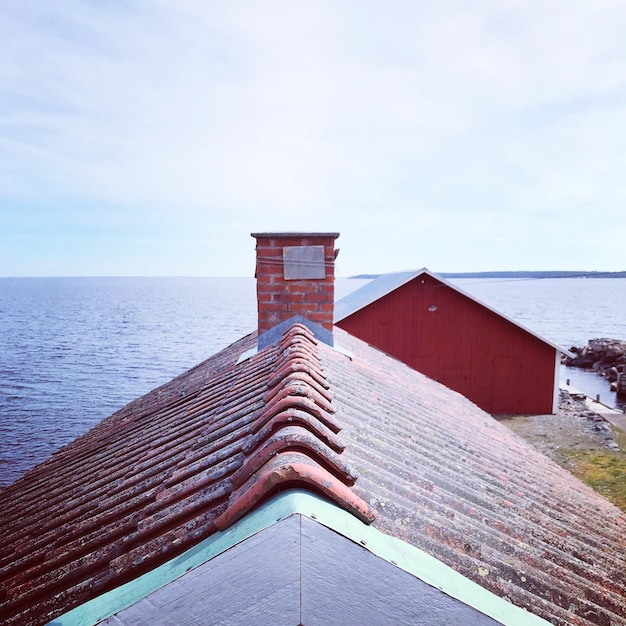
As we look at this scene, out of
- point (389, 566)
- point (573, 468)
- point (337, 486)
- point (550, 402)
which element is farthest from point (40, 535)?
point (550, 402)

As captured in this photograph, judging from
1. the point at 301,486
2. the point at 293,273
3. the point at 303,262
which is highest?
the point at 303,262

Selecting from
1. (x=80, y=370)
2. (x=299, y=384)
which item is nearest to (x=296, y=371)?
(x=299, y=384)

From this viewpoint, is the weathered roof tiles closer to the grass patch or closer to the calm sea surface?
the grass patch

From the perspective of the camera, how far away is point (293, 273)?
5.54 m

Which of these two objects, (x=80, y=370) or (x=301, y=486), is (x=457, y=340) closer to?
(x=301, y=486)

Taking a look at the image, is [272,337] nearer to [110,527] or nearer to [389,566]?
[110,527]

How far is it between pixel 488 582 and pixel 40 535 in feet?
8.50

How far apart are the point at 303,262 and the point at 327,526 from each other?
4.26 metres

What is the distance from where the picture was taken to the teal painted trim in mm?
1485

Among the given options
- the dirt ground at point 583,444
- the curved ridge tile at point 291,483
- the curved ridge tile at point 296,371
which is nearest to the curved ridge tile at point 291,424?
the curved ridge tile at point 291,483

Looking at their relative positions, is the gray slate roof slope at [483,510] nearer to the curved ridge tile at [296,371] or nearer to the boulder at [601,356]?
the curved ridge tile at [296,371]

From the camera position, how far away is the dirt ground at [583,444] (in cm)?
1278

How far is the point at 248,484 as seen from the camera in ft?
6.04

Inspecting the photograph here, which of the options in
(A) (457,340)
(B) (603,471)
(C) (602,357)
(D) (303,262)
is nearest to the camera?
(D) (303,262)
